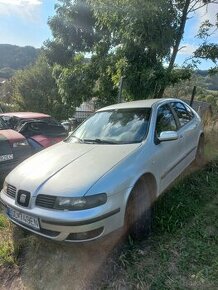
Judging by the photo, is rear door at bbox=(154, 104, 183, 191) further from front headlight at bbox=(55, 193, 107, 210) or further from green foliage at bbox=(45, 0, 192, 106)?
green foliage at bbox=(45, 0, 192, 106)

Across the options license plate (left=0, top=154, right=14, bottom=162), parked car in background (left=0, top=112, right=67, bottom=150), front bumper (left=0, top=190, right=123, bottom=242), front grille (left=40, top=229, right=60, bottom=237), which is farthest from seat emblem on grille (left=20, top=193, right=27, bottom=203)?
parked car in background (left=0, top=112, right=67, bottom=150)

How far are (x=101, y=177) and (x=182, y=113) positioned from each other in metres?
2.86

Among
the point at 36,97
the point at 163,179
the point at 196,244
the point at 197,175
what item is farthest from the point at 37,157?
the point at 36,97

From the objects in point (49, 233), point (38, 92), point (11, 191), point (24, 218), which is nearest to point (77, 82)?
point (11, 191)

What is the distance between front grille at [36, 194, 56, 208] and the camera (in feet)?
10.3

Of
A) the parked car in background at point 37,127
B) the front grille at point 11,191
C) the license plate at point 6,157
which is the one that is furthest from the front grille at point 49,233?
the parked car in background at point 37,127

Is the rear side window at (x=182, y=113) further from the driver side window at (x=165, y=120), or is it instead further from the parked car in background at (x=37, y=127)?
the parked car in background at (x=37, y=127)

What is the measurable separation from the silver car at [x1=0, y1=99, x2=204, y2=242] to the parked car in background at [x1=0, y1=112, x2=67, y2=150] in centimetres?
292

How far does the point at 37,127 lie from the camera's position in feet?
26.3

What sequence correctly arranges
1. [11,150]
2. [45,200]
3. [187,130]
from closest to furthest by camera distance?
[45,200]
[187,130]
[11,150]

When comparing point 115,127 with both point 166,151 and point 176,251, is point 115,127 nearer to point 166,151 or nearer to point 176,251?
point 166,151

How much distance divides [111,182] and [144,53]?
5.50 meters

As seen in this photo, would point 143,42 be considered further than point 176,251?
Yes

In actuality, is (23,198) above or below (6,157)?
above
